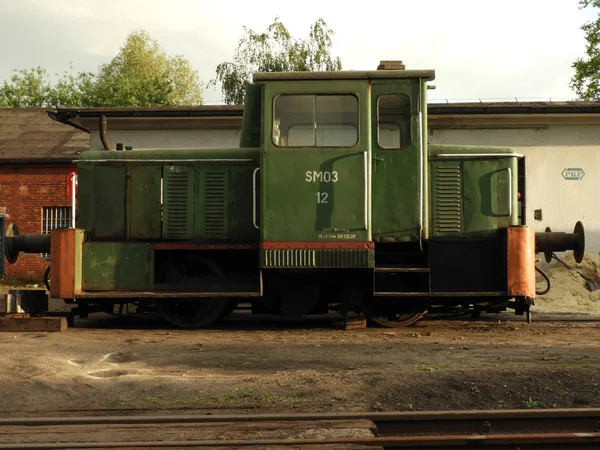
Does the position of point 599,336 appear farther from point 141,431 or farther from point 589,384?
point 141,431

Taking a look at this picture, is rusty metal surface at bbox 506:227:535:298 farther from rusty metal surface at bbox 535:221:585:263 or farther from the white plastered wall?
the white plastered wall

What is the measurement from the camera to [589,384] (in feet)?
21.1

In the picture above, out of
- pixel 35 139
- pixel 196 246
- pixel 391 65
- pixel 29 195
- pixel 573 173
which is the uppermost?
pixel 35 139

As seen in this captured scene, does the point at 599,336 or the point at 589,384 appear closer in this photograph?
the point at 589,384

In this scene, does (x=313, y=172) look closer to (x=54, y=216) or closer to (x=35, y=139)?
(x=54, y=216)

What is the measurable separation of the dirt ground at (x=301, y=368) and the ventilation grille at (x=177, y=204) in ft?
4.77

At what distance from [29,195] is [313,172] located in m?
15.6

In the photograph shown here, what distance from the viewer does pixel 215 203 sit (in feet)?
33.5

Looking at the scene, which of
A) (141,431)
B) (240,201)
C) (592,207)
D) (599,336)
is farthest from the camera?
(592,207)

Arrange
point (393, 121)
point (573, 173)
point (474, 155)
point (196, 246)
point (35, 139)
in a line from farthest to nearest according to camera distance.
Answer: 1. point (35, 139)
2. point (573, 173)
3. point (196, 246)
4. point (474, 155)
5. point (393, 121)

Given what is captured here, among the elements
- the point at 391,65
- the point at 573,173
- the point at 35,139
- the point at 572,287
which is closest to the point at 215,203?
the point at 391,65

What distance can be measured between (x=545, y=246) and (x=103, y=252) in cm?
627

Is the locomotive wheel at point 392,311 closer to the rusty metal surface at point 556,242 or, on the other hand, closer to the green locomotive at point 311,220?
the green locomotive at point 311,220

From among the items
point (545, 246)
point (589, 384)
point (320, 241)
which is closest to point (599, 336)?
point (545, 246)
